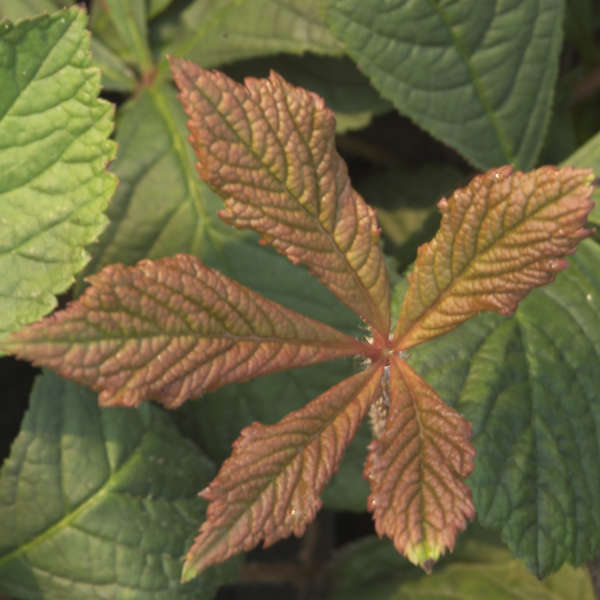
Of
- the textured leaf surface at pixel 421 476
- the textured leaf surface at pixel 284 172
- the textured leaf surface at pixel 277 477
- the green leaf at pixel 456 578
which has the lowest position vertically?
the green leaf at pixel 456 578

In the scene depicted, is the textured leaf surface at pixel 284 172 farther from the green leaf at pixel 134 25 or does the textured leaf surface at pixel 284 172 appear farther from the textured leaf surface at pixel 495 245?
the green leaf at pixel 134 25

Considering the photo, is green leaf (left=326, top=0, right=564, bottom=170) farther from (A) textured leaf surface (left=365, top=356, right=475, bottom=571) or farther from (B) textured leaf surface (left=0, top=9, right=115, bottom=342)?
(A) textured leaf surface (left=365, top=356, right=475, bottom=571)

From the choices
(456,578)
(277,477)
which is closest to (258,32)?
(277,477)

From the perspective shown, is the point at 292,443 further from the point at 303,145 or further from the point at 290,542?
the point at 290,542

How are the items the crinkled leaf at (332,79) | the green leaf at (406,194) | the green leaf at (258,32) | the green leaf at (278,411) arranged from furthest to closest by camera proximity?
1. the green leaf at (406,194)
2. the crinkled leaf at (332,79)
3. the green leaf at (258,32)
4. the green leaf at (278,411)

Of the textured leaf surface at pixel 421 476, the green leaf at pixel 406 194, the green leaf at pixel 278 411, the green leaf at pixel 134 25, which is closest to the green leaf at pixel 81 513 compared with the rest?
the green leaf at pixel 278 411

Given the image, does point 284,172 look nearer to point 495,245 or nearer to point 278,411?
point 495,245

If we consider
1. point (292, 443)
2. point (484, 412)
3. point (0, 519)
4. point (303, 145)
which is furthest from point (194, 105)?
point (0, 519)
